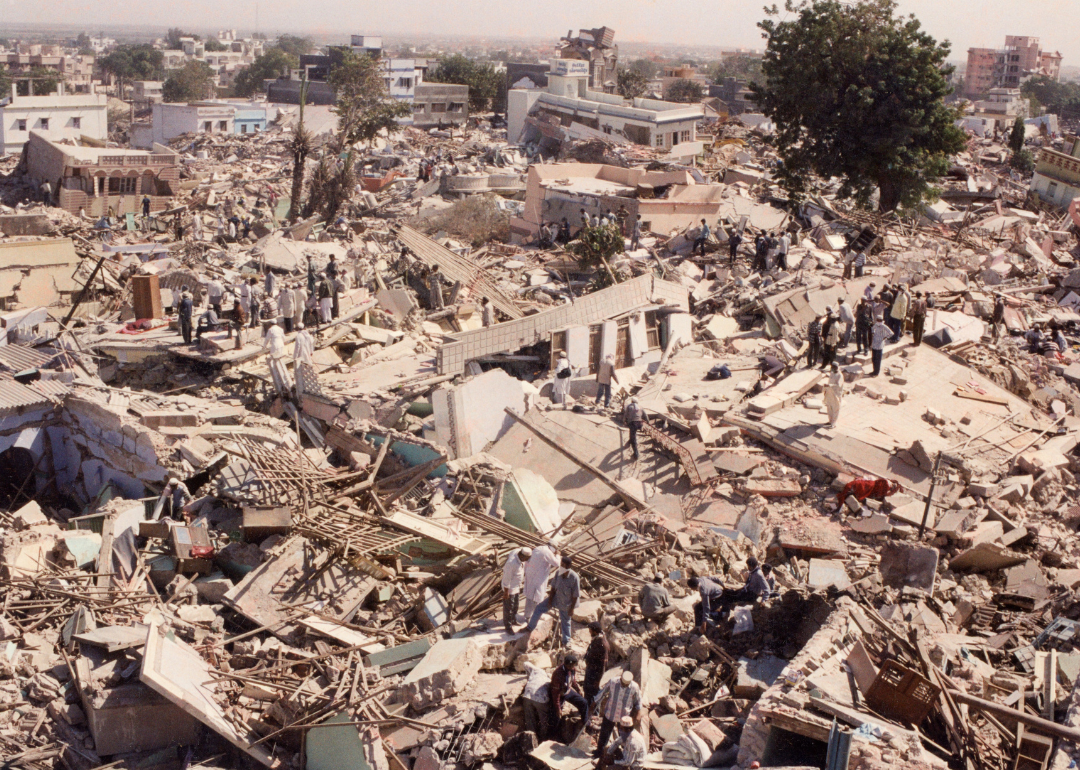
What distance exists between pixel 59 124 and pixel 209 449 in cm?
3858

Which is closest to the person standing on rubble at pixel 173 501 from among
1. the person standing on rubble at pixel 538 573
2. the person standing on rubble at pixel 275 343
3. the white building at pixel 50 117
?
the person standing on rubble at pixel 275 343

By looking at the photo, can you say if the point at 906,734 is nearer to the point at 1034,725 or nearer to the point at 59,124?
the point at 1034,725

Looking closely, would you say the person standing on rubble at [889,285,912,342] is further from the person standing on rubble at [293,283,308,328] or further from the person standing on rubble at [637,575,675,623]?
the person standing on rubble at [293,283,308,328]

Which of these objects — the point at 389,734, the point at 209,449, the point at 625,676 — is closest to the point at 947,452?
the point at 625,676

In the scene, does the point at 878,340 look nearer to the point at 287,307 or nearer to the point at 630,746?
the point at 630,746

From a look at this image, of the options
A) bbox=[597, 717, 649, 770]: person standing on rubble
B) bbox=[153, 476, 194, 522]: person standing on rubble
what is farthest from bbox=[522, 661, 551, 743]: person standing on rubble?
bbox=[153, 476, 194, 522]: person standing on rubble

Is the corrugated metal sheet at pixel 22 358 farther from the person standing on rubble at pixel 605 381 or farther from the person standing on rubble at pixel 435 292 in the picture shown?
the person standing on rubble at pixel 605 381

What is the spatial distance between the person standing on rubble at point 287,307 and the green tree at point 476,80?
4286cm

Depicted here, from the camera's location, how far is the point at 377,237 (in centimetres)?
2281

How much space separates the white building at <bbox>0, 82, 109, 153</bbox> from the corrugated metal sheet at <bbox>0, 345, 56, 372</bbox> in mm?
31015

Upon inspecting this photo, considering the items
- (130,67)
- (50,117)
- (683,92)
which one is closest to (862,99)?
(50,117)

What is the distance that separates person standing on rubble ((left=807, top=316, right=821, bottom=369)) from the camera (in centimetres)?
1287

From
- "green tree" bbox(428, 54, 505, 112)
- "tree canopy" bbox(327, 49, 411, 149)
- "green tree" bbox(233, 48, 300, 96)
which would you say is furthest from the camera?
"green tree" bbox(233, 48, 300, 96)

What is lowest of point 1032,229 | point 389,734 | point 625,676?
point 389,734
